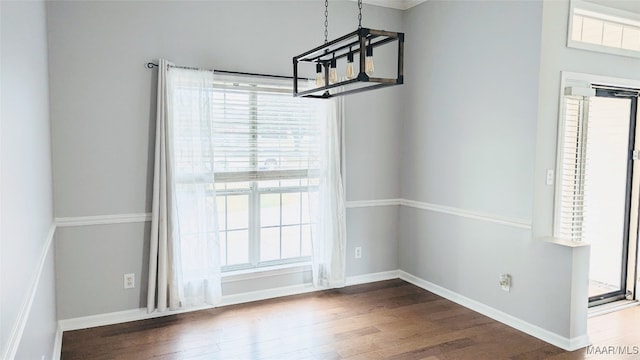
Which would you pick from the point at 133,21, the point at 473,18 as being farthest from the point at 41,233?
the point at 473,18

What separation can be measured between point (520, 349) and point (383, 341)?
99cm

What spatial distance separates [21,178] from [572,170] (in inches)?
146

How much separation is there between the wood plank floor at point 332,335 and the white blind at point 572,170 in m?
0.86

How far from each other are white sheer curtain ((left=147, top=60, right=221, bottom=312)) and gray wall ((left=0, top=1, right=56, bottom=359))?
114 centimetres

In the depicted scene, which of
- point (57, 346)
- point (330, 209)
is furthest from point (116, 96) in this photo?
point (330, 209)

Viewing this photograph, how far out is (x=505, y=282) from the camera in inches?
149

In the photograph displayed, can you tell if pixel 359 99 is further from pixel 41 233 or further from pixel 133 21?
pixel 41 233

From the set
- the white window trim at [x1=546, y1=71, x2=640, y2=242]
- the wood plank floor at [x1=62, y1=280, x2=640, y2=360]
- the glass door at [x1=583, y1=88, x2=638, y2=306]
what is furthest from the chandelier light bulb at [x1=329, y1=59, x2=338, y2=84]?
the glass door at [x1=583, y1=88, x2=638, y2=306]

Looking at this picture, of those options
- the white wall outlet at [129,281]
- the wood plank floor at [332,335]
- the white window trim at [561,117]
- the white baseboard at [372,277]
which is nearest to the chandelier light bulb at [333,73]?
the wood plank floor at [332,335]

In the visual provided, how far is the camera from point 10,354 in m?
1.31

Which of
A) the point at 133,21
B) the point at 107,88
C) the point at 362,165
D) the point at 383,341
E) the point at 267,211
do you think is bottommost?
the point at 383,341

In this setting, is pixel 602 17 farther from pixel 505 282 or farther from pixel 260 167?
pixel 260 167

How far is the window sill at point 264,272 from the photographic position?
13.8 ft

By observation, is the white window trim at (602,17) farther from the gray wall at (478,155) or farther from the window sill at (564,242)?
the window sill at (564,242)
